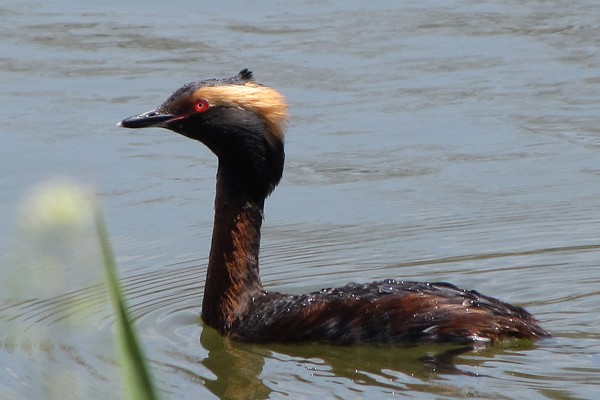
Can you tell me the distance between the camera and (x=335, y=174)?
938cm

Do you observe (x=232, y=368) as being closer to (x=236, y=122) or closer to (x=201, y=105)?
(x=236, y=122)

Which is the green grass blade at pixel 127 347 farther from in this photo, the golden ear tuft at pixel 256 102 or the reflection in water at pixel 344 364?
the golden ear tuft at pixel 256 102

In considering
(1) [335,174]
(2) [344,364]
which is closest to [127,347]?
(2) [344,364]

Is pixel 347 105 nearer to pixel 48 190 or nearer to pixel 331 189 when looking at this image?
pixel 331 189

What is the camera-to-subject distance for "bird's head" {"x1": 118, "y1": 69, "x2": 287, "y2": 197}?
21.6 ft

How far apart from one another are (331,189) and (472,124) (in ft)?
6.46

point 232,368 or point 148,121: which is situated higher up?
point 148,121

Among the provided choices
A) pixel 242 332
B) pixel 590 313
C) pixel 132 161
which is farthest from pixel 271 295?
pixel 132 161

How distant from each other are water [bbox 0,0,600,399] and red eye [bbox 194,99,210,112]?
48.8 inches

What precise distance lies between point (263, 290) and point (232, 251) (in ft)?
0.95

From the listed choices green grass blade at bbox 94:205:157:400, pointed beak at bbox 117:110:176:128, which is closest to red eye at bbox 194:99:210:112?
pointed beak at bbox 117:110:176:128

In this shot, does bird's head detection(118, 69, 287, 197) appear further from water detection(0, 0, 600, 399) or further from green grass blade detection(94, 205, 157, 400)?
green grass blade detection(94, 205, 157, 400)

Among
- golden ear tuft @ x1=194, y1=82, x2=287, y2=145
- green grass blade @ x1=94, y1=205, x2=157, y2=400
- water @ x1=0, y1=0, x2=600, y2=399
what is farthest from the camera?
golden ear tuft @ x1=194, y1=82, x2=287, y2=145

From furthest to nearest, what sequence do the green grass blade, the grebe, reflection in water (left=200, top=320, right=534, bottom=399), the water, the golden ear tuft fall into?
1. the golden ear tuft
2. the grebe
3. the water
4. reflection in water (left=200, top=320, right=534, bottom=399)
5. the green grass blade
